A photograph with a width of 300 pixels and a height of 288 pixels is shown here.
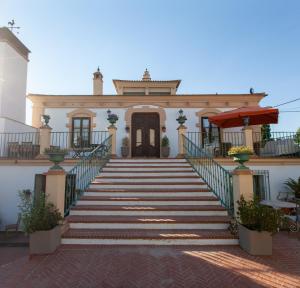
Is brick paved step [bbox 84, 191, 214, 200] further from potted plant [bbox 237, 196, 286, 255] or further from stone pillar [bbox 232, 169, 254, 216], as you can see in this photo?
potted plant [bbox 237, 196, 286, 255]

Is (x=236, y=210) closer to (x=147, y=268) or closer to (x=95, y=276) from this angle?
(x=147, y=268)

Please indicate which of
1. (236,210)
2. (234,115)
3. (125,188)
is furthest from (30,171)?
(234,115)

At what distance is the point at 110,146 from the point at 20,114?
240 inches

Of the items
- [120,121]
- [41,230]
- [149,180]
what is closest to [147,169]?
[149,180]

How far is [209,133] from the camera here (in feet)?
45.0

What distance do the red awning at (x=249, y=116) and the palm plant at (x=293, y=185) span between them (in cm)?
278

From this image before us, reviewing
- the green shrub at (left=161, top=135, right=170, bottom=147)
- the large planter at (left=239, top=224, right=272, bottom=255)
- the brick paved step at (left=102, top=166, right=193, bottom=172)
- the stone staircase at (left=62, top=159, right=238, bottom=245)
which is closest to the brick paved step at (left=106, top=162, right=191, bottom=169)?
the brick paved step at (left=102, top=166, right=193, bottom=172)

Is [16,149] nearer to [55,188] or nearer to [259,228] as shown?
[55,188]

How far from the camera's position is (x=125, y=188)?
7488 millimetres

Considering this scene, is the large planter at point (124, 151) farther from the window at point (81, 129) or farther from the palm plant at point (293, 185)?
the palm plant at point (293, 185)

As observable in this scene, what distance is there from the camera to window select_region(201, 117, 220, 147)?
1366 cm

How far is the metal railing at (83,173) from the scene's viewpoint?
6.38 meters

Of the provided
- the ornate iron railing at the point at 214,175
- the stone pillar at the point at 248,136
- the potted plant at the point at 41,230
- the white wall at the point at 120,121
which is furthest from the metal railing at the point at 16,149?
the stone pillar at the point at 248,136

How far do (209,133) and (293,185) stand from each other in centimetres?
581
